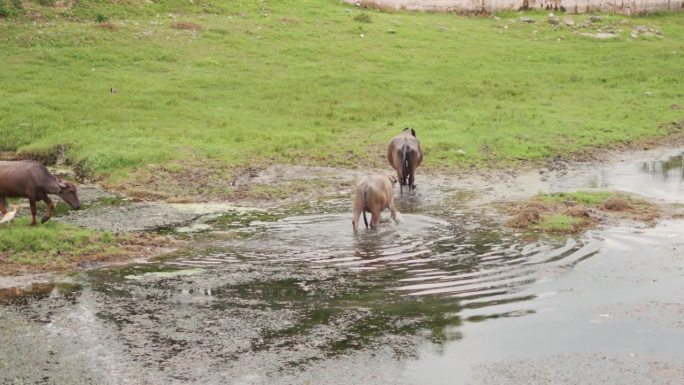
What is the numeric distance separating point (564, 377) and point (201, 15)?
93.9ft

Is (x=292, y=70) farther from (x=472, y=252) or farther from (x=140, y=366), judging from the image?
(x=140, y=366)

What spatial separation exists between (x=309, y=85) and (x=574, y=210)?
44.7 ft

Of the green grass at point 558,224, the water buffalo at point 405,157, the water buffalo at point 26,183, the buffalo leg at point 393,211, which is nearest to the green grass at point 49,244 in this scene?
the water buffalo at point 26,183

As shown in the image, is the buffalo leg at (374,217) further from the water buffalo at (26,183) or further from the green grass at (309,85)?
the green grass at (309,85)

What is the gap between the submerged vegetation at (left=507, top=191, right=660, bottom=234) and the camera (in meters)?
16.1

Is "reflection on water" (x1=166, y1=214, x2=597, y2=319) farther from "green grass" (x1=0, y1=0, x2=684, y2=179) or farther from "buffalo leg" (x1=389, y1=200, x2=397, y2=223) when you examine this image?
"green grass" (x1=0, y1=0, x2=684, y2=179)

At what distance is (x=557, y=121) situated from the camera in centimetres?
2612

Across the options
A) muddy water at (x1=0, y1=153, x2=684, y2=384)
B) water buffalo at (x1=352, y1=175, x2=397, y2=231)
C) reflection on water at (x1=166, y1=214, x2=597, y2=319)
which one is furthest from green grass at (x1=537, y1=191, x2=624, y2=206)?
water buffalo at (x1=352, y1=175, x2=397, y2=231)

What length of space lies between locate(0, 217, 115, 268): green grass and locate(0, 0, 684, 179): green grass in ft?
18.6

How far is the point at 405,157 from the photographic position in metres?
19.5

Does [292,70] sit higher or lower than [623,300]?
higher

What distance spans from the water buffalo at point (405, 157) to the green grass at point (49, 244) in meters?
6.84

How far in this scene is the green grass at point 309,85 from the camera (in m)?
23.3

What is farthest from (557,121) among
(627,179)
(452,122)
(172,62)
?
(172,62)
